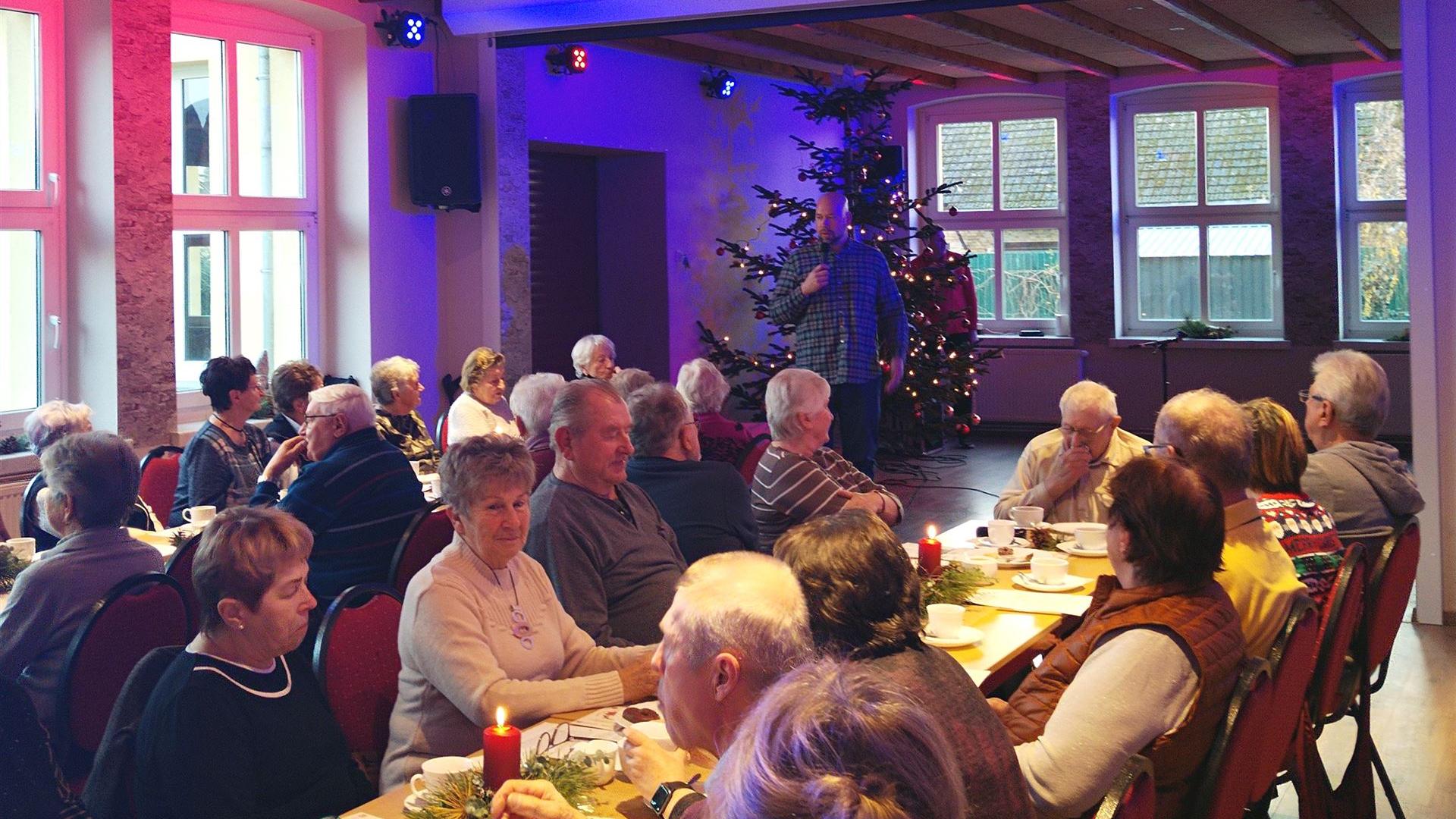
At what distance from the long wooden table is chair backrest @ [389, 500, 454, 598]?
1.53m

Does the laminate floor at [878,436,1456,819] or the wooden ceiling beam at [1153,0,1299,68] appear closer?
the laminate floor at [878,436,1456,819]

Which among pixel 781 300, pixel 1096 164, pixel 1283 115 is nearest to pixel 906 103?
pixel 1096 164

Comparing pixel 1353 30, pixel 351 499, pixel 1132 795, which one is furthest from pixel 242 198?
pixel 1353 30

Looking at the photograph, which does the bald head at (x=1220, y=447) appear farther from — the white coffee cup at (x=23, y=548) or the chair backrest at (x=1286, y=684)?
the white coffee cup at (x=23, y=548)

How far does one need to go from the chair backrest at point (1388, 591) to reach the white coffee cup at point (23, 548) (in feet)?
12.9

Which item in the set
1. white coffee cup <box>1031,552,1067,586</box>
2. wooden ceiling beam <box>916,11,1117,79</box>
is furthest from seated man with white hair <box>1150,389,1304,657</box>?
wooden ceiling beam <box>916,11,1117,79</box>

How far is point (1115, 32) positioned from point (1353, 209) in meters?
3.83

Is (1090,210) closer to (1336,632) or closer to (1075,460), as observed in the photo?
(1075,460)

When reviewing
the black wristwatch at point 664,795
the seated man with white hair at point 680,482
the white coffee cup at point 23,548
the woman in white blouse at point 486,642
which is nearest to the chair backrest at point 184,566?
the white coffee cup at point 23,548

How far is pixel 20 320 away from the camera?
21.9 ft

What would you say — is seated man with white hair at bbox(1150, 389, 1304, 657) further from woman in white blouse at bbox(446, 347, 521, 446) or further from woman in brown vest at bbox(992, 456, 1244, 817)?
woman in white blouse at bbox(446, 347, 521, 446)

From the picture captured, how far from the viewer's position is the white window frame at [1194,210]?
12.9m

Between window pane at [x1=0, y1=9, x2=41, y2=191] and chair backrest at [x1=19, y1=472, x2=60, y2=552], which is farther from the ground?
window pane at [x1=0, y1=9, x2=41, y2=191]

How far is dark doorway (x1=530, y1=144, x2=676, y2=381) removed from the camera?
1054cm
